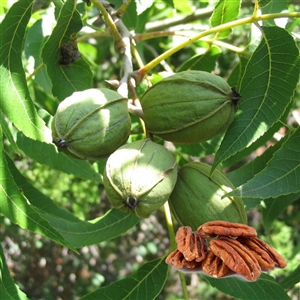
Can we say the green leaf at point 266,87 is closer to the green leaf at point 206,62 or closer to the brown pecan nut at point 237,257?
the brown pecan nut at point 237,257

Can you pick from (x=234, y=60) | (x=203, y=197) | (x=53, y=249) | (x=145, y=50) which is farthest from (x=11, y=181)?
(x=53, y=249)

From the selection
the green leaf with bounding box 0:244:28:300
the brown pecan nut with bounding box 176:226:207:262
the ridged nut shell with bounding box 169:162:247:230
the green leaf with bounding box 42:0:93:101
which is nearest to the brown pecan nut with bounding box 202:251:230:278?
the brown pecan nut with bounding box 176:226:207:262

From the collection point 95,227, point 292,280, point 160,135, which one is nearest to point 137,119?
point 95,227

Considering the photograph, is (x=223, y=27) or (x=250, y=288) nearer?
(x=223, y=27)

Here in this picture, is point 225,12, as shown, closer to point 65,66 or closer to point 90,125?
point 65,66

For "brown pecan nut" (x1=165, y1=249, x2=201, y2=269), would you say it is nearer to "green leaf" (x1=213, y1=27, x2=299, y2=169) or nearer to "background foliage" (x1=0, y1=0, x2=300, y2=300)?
"background foliage" (x1=0, y1=0, x2=300, y2=300)

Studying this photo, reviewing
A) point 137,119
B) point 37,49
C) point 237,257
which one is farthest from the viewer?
point 37,49

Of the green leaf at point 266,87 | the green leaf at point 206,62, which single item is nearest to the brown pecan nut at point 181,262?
the green leaf at point 266,87
